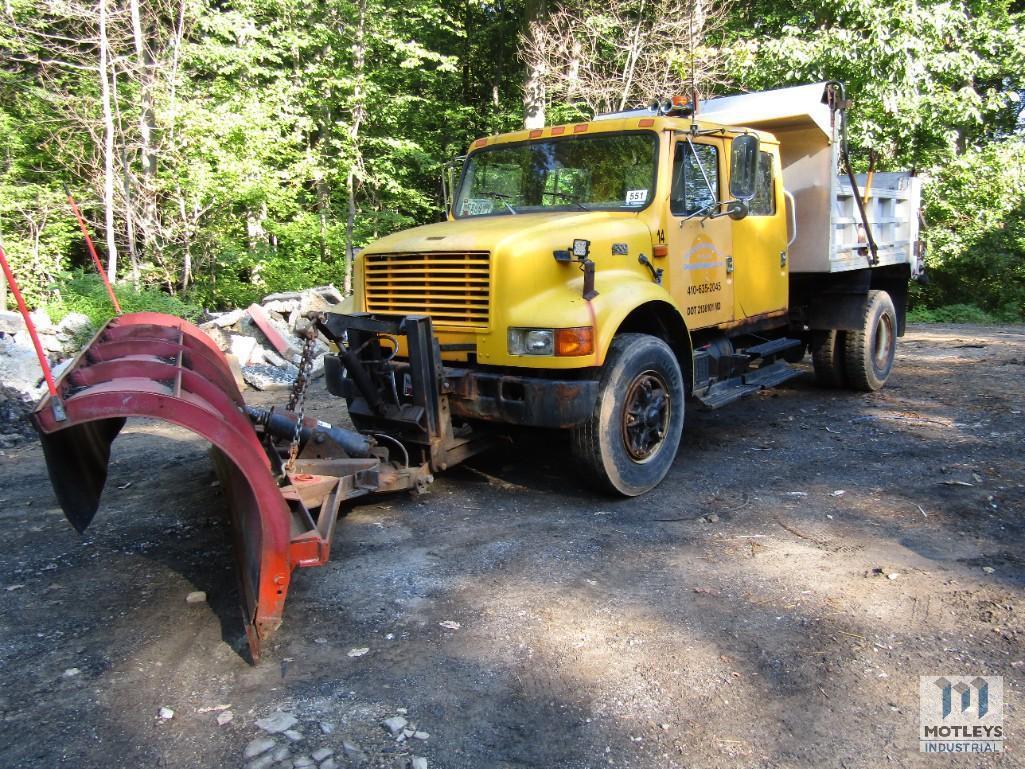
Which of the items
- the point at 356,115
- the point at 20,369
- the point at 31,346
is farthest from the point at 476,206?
the point at 356,115

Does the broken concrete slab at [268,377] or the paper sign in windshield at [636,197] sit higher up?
the paper sign in windshield at [636,197]

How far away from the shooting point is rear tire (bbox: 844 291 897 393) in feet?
27.0

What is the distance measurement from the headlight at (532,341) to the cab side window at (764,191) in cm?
276

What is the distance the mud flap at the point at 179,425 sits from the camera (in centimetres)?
288

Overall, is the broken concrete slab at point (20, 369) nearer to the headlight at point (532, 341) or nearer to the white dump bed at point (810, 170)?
the headlight at point (532, 341)

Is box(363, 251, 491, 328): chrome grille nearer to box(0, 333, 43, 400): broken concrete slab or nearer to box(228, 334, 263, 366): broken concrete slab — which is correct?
box(0, 333, 43, 400): broken concrete slab

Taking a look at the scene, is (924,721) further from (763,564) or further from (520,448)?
(520,448)

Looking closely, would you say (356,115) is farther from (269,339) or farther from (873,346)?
(873,346)

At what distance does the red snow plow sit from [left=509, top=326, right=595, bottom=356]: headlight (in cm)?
60

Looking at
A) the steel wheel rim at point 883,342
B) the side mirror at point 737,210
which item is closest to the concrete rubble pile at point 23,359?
the side mirror at point 737,210

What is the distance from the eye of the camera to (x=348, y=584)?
13.2 ft

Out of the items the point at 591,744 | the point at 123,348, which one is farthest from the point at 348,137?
the point at 591,744

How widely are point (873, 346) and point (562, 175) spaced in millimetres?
4488
